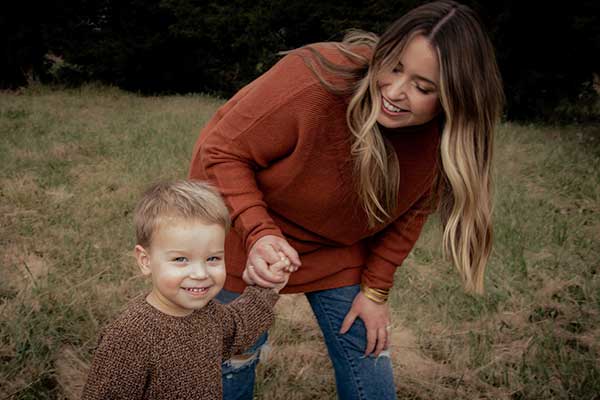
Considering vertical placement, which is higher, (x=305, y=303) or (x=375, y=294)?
(x=375, y=294)

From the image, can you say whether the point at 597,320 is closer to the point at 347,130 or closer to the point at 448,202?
the point at 448,202

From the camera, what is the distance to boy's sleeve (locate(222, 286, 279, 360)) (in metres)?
1.66

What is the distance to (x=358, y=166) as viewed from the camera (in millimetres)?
1867

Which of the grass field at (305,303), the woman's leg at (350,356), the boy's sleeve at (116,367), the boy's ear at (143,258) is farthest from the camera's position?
the grass field at (305,303)

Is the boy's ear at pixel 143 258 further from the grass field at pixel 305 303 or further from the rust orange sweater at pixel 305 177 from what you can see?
the grass field at pixel 305 303

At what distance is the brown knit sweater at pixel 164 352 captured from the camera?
1.37 meters

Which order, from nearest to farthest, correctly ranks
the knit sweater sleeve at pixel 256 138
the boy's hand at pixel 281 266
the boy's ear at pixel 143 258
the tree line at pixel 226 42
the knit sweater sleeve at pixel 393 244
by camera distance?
the boy's ear at pixel 143 258, the boy's hand at pixel 281 266, the knit sweater sleeve at pixel 256 138, the knit sweater sleeve at pixel 393 244, the tree line at pixel 226 42

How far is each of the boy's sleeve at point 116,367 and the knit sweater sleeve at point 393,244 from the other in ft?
3.29

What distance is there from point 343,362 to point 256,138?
0.92m

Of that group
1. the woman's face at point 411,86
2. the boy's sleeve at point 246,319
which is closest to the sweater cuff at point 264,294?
the boy's sleeve at point 246,319

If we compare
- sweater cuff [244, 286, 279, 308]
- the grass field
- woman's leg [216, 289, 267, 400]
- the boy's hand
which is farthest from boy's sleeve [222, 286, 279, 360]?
the grass field

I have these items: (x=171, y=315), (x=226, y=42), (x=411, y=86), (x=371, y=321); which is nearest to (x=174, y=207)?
(x=171, y=315)

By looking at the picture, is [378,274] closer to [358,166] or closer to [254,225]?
[358,166]

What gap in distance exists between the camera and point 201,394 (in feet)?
4.98
